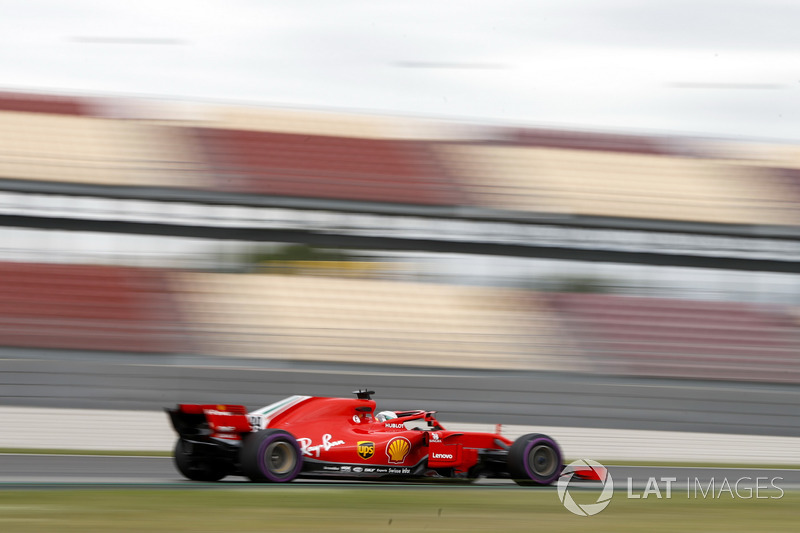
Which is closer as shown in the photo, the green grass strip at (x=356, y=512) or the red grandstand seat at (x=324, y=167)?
the green grass strip at (x=356, y=512)

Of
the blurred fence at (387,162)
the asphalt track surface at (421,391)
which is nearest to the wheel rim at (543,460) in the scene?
the asphalt track surface at (421,391)

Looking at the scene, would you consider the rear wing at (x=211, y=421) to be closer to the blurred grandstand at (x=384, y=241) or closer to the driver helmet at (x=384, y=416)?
the driver helmet at (x=384, y=416)

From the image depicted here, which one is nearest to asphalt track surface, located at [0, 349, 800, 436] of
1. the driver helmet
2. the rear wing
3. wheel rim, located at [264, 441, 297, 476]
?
the driver helmet

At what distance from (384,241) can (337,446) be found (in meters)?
10.0

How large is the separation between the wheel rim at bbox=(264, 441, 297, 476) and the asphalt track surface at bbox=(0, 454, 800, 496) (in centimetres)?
17

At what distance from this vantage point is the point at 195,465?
27.0 ft

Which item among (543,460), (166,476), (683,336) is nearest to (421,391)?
(683,336)

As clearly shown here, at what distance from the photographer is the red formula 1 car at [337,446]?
317 inches

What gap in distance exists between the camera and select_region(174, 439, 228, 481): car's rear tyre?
8203 millimetres

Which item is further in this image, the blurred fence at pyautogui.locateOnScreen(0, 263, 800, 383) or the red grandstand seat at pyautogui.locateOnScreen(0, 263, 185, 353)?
the blurred fence at pyautogui.locateOnScreen(0, 263, 800, 383)

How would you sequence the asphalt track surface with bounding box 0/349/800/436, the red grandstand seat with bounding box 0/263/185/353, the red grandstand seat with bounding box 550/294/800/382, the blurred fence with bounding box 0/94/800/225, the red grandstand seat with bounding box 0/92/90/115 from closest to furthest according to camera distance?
1. the asphalt track surface with bounding box 0/349/800/436
2. the red grandstand seat with bounding box 0/263/185/353
3. the red grandstand seat with bounding box 550/294/800/382
4. the blurred fence with bounding box 0/94/800/225
5. the red grandstand seat with bounding box 0/92/90/115

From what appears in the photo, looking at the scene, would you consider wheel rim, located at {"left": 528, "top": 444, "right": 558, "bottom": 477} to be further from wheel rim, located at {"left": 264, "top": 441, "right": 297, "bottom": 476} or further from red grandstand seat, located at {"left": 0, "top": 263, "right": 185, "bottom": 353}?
red grandstand seat, located at {"left": 0, "top": 263, "right": 185, "bottom": 353}

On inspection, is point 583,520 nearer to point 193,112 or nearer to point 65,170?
point 65,170

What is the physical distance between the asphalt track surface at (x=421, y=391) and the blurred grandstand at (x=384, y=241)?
382 millimetres
